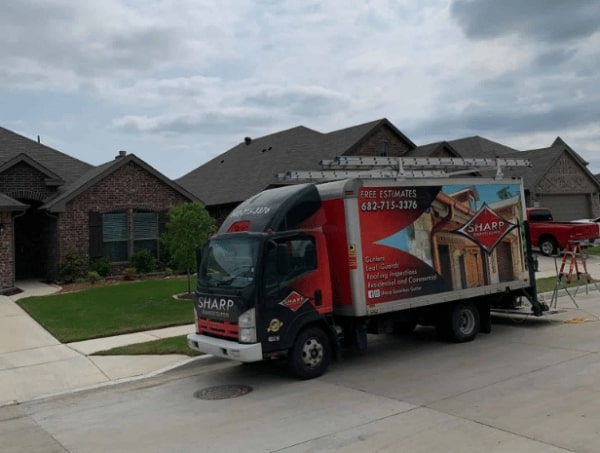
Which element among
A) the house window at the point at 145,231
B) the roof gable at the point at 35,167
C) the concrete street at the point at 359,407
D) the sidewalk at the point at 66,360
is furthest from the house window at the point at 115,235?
the concrete street at the point at 359,407

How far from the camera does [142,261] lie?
867 inches

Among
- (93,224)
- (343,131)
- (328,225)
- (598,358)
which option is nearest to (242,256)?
(328,225)

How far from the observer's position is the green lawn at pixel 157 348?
10.1 metres

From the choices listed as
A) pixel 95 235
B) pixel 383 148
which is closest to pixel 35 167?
pixel 95 235

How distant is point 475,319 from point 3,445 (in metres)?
7.70

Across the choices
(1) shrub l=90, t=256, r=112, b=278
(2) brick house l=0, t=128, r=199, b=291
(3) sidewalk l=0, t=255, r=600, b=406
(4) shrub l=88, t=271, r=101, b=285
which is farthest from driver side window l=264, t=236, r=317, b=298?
(2) brick house l=0, t=128, r=199, b=291

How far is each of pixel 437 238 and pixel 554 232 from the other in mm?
17905

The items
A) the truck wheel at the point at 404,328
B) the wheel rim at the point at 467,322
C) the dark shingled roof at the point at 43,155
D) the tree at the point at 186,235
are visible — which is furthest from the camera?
the dark shingled roof at the point at 43,155

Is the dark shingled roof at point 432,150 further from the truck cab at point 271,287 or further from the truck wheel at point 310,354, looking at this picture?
the truck wheel at point 310,354

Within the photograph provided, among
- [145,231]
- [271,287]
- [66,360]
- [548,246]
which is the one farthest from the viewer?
[548,246]

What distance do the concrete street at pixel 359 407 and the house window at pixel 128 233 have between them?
13864 mm

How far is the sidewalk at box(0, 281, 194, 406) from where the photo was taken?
28.4ft

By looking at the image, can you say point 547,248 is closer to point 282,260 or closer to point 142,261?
point 142,261

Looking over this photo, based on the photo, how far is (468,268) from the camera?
33.3 feet
